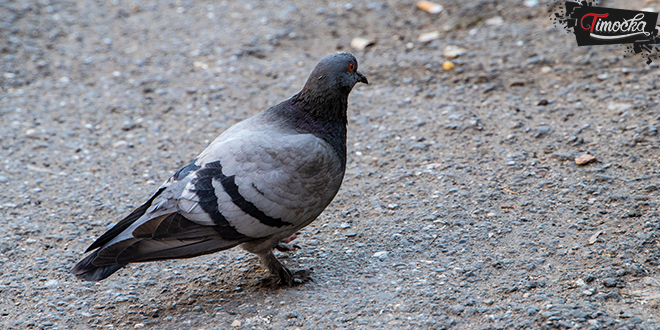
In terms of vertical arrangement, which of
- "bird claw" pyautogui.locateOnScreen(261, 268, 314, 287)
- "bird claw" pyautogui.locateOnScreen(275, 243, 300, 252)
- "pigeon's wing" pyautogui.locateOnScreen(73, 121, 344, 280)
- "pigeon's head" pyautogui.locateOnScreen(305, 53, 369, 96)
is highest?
"pigeon's head" pyautogui.locateOnScreen(305, 53, 369, 96)

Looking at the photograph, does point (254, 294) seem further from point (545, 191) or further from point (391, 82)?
point (391, 82)

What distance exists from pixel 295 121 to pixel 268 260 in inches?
34.3

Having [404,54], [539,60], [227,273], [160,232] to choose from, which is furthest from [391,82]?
[160,232]

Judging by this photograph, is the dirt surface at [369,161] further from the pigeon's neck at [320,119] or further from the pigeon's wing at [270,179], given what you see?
the pigeon's neck at [320,119]

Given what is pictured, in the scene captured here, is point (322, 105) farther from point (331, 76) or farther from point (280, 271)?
point (280, 271)

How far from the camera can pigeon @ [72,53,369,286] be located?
10.8 ft

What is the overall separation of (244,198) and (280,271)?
558mm

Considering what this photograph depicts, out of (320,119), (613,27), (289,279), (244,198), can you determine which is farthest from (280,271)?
(613,27)

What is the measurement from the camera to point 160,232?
329 cm

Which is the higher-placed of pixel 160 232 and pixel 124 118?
pixel 160 232

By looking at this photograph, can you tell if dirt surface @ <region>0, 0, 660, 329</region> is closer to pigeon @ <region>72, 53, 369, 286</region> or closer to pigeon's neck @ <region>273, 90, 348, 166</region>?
pigeon @ <region>72, 53, 369, 286</region>

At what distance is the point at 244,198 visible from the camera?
133 inches

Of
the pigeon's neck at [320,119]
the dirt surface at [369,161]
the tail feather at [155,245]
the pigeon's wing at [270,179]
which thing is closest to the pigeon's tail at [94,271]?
the tail feather at [155,245]

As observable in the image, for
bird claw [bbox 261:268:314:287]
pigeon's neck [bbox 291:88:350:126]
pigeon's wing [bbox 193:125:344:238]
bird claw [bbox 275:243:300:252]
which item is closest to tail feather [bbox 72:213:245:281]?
pigeon's wing [bbox 193:125:344:238]
